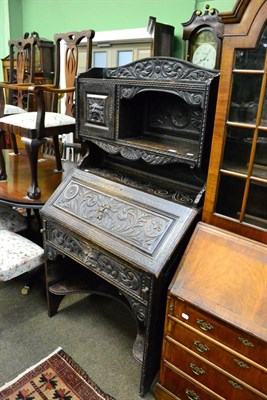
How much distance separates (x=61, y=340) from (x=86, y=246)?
659 millimetres

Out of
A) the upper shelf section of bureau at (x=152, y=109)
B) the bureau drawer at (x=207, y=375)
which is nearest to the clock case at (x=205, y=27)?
the upper shelf section of bureau at (x=152, y=109)

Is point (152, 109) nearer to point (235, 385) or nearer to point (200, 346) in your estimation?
point (200, 346)

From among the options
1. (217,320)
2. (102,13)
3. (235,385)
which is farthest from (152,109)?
(102,13)

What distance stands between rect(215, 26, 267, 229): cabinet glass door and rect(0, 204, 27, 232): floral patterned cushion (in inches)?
66.2

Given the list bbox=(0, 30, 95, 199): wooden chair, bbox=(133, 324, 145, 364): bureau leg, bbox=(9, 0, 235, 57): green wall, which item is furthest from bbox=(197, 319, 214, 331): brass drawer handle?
bbox=(9, 0, 235, 57): green wall

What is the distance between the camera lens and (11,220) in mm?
2398

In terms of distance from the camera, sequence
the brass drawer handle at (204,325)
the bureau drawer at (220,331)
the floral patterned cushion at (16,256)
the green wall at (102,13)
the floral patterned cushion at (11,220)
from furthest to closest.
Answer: the green wall at (102,13), the floral patterned cushion at (11,220), the floral patterned cushion at (16,256), the brass drawer handle at (204,325), the bureau drawer at (220,331)

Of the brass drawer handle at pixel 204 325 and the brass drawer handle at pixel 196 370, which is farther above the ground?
the brass drawer handle at pixel 204 325

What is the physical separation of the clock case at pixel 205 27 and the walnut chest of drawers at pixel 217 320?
1657 mm

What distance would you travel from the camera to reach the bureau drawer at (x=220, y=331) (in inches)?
40.7

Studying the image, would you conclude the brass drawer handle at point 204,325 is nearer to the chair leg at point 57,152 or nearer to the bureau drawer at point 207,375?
the bureau drawer at point 207,375

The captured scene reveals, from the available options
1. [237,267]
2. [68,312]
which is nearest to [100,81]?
[237,267]

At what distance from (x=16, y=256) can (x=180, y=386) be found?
1.12 metres

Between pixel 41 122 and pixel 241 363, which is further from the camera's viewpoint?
pixel 41 122
